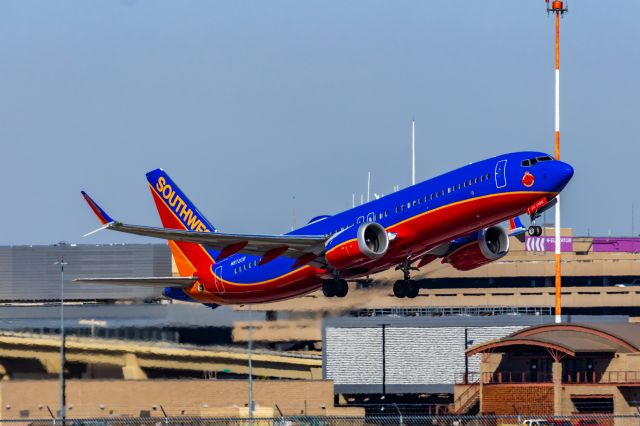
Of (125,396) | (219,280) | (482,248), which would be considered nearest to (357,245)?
(482,248)

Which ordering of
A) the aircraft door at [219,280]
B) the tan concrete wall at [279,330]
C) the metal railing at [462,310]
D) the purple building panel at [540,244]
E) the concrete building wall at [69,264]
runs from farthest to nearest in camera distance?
1. the purple building panel at [540,244]
2. the concrete building wall at [69,264]
3. the metal railing at [462,310]
4. the aircraft door at [219,280]
5. the tan concrete wall at [279,330]

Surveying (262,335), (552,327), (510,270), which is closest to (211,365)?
(262,335)

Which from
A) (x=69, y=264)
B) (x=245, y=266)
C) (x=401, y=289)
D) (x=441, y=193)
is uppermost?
(x=441, y=193)

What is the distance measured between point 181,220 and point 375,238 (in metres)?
16.6

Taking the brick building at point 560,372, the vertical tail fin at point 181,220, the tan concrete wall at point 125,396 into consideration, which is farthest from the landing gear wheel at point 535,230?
the vertical tail fin at point 181,220

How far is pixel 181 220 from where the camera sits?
7369 centimetres

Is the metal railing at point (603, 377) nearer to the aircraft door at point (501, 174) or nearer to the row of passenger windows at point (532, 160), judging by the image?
the row of passenger windows at point (532, 160)

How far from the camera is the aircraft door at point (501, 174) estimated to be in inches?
2231

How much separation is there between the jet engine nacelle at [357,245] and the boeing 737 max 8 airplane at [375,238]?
0.04 m

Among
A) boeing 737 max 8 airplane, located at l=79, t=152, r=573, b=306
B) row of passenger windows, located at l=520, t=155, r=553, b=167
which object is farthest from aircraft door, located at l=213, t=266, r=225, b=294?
row of passenger windows, located at l=520, t=155, r=553, b=167

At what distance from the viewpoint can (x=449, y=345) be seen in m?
95.2

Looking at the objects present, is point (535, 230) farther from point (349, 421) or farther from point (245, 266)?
point (245, 266)

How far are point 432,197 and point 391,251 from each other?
3303 mm

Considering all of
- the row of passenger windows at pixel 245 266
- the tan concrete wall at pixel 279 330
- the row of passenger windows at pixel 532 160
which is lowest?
the tan concrete wall at pixel 279 330
